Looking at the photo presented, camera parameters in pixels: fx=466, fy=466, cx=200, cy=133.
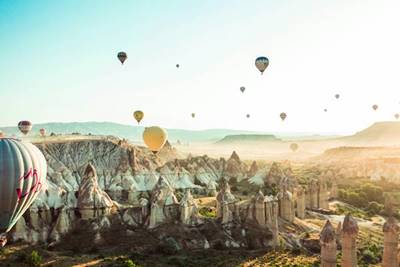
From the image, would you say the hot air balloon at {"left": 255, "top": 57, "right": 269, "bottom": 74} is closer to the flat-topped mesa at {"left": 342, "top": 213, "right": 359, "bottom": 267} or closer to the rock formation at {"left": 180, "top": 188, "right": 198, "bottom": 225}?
the rock formation at {"left": 180, "top": 188, "right": 198, "bottom": 225}

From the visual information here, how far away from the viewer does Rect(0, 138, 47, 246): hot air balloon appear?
29219 millimetres

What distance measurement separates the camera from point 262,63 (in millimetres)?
54531

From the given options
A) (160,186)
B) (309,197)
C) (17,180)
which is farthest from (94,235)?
(309,197)

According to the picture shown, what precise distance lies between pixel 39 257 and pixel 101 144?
55809 millimetres

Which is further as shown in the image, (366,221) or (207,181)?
(207,181)

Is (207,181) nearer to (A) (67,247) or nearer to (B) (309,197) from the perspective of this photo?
(B) (309,197)

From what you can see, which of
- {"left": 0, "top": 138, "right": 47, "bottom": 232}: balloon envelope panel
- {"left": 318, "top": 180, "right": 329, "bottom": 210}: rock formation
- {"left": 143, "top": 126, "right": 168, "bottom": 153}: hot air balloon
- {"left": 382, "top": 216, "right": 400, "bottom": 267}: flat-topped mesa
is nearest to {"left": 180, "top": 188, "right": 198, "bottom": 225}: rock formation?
{"left": 143, "top": 126, "right": 168, "bottom": 153}: hot air balloon

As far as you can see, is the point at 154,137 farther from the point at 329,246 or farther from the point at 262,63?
the point at 329,246

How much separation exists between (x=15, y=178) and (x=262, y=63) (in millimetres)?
33357

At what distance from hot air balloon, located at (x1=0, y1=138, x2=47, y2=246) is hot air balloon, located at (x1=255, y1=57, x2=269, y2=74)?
30780 millimetres

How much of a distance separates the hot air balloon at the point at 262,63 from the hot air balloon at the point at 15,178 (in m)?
30.8

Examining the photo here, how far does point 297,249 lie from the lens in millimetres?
44781

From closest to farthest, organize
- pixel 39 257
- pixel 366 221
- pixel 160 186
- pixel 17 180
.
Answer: pixel 17 180
pixel 39 257
pixel 160 186
pixel 366 221

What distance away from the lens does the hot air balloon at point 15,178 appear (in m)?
29.2
